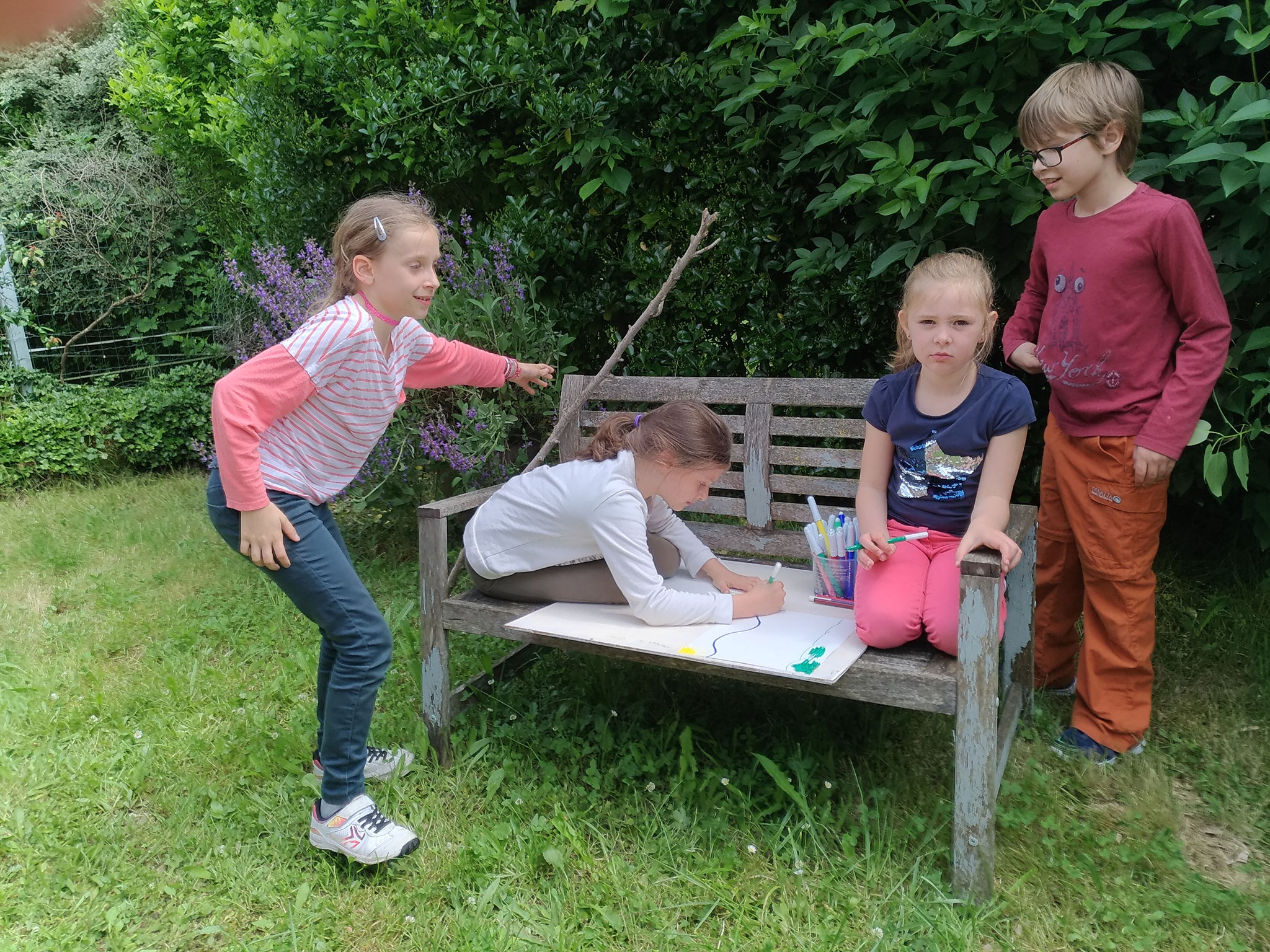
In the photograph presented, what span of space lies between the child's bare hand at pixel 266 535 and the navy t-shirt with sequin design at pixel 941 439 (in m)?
1.60

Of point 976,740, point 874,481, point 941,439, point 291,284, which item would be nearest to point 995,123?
point 941,439

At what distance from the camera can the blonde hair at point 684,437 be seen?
2455 mm

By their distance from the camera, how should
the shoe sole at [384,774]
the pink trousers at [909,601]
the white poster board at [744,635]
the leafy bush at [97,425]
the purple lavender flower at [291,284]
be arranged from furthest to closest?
the leafy bush at [97,425] < the purple lavender flower at [291,284] < the shoe sole at [384,774] < the pink trousers at [909,601] < the white poster board at [744,635]

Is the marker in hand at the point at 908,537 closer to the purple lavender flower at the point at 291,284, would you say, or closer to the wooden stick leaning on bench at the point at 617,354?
the wooden stick leaning on bench at the point at 617,354

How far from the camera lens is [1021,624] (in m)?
2.65

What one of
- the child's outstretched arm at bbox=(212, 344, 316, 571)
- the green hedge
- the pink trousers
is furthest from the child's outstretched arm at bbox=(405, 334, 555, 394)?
the pink trousers

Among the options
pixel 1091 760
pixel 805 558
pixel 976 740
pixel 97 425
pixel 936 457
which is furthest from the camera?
pixel 97 425

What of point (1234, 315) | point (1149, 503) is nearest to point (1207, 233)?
point (1234, 315)

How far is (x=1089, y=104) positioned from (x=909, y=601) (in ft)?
4.45

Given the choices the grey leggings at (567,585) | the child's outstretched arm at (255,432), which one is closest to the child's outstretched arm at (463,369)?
the child's outstretched arm at (255,432)

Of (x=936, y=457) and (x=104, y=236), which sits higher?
(x=104, y=236)

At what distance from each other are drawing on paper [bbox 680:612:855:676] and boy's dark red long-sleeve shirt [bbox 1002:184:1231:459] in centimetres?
93

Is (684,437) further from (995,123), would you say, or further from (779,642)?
(995,123)

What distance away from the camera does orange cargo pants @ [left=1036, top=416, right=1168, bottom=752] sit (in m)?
2.51
